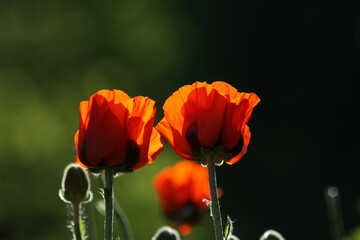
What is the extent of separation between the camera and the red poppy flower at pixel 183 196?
8.31ft

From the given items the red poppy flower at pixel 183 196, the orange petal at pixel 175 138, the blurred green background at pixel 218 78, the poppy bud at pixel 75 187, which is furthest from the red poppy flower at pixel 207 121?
the blurred green background at pixel 218 78

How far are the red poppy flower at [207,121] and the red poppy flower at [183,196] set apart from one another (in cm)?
105

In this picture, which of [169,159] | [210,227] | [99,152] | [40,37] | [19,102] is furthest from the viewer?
[40,37]

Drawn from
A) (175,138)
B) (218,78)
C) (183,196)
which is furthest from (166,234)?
(218,78)

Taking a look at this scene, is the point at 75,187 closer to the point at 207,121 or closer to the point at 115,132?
the point at 115,132

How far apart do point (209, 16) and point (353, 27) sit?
2.52 metres

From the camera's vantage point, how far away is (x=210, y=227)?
10.9 m

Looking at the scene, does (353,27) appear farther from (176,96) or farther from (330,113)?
(176,96)

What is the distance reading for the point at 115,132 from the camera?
1431mm

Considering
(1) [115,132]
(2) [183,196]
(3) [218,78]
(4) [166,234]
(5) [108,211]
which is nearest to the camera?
(5) [108,211]

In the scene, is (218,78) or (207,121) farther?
(218,78)

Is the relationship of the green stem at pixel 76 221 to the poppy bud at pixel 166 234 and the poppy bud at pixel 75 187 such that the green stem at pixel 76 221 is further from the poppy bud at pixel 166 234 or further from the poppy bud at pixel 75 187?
the poppy bud at pixel 166 234

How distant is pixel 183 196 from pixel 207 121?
118cm

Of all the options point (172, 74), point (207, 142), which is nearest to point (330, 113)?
point (172, 74)
